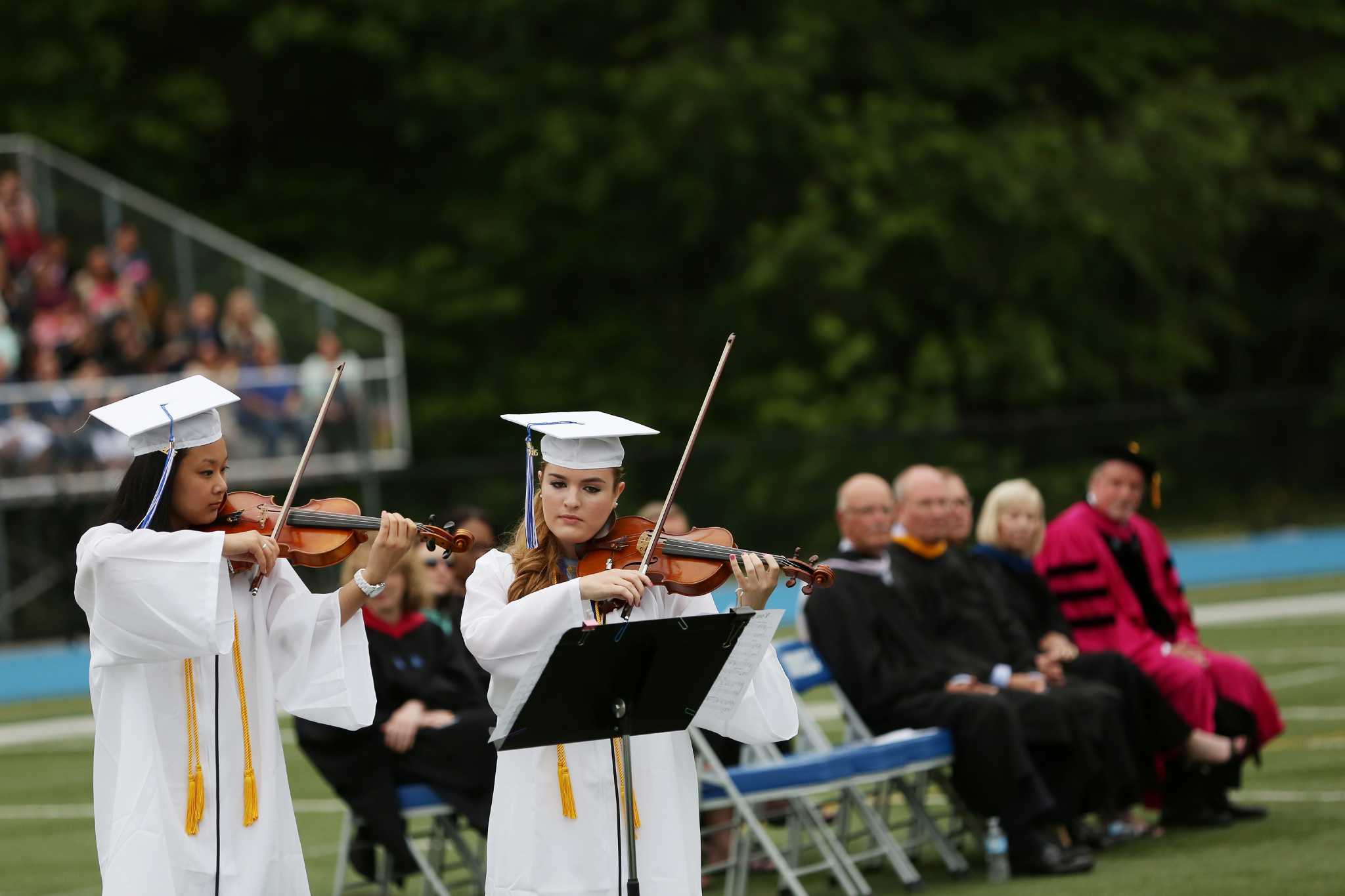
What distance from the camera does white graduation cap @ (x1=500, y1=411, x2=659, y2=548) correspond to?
5195mm

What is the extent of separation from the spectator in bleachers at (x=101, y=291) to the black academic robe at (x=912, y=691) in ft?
46.2

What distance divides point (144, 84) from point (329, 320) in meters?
8.49

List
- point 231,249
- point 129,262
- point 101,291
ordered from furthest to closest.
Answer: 1. point 231,249
2. point 129,262
3. point 101,291

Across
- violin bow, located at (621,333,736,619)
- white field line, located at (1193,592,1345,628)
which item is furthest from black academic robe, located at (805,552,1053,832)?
white field line, located at (1193,592,1345,628)

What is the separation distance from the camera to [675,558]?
5254 mm

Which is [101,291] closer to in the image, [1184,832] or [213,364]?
[213,364]

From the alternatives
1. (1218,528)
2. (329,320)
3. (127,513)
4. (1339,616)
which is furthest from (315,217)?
(127,513)

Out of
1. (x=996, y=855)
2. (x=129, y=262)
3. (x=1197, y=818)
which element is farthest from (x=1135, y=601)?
(x=129, y=262)

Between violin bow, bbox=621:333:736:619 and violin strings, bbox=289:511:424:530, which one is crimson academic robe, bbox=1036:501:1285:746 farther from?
violin strings, bbox=289:511:424:530

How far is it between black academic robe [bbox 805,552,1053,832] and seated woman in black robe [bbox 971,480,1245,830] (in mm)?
717

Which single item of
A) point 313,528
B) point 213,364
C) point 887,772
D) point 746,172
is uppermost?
point 746,172

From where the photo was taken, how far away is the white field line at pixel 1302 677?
1398 centimetres

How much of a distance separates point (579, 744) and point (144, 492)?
1.29 meters

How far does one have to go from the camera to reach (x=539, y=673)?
15.5 feet
